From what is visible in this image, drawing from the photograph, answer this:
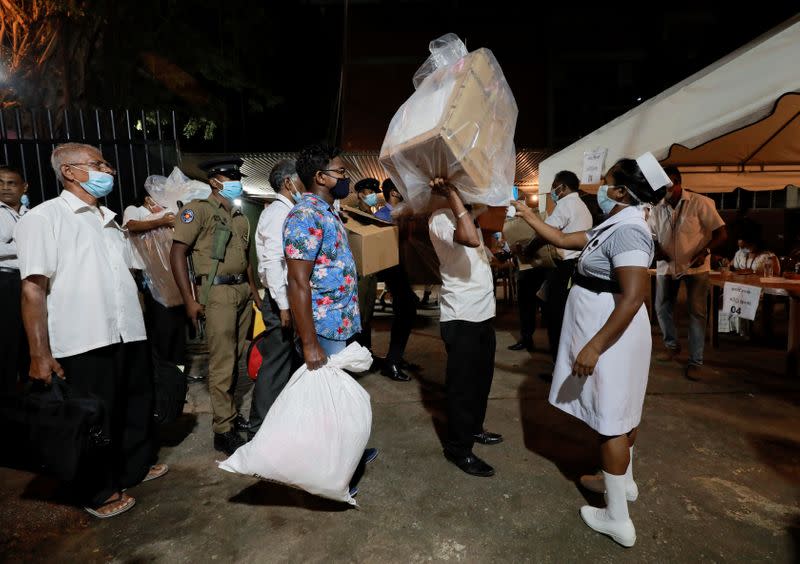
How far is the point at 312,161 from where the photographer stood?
2533 mm

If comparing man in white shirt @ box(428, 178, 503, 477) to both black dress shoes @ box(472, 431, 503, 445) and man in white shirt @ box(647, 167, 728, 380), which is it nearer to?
black dress shoes @ box(472, 431, 503, 445)

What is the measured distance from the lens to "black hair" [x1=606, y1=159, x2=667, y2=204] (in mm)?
2199

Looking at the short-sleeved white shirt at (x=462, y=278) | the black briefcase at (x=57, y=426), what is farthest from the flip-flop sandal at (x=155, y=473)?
the short-sleeved white shirt at (x=462, y=278)

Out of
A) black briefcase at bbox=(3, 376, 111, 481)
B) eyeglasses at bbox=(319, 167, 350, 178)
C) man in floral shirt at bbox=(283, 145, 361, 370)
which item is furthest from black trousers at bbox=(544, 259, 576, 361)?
black briefcase at bbox=(3, 376, 111, 481)

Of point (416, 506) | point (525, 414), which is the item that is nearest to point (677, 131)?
point (525, 414)

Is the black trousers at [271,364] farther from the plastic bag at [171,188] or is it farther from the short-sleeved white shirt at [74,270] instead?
the plastic bag at [171,188]

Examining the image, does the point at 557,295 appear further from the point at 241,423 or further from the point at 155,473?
the point at 155,473

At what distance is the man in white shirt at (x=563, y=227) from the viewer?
408 centimetres

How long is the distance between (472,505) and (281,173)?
2690 millimetres

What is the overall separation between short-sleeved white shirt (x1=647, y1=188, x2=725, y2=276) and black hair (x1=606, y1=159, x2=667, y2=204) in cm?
318

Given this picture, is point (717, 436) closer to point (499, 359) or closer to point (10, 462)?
point (499, 359)

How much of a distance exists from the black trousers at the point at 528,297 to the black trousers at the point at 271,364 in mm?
3542

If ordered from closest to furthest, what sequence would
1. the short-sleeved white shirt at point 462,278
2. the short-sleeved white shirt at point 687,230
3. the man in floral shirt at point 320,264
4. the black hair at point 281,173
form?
the man in floral shirt at point 320,264 < the short-sleeved white shirt at point 462,278 < the black hair at point 281,173 < the short-sleeved white shirt at point 687,230

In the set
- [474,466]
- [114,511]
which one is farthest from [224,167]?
[474,466]
